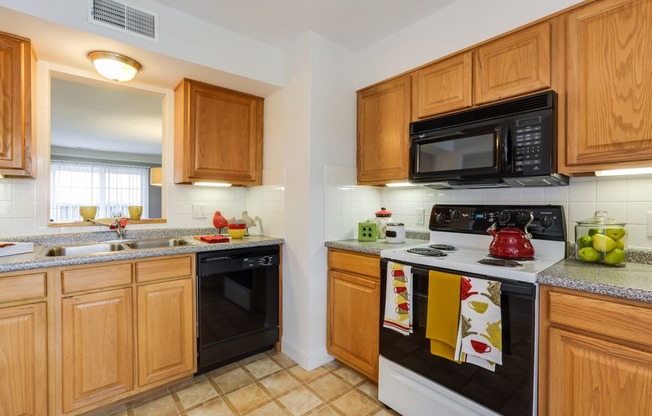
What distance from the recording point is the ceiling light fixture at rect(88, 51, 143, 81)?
1.84 metres

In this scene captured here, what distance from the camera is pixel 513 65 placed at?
5.18 feet

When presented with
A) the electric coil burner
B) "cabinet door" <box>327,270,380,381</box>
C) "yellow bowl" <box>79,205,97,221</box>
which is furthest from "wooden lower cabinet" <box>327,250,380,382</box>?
"yellow bowl" <box>79,205,97,221</box>

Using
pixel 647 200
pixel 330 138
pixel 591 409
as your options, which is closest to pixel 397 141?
pixel 330 138

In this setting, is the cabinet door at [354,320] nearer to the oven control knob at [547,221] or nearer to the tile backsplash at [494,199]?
the tile backsplash at [494,199]

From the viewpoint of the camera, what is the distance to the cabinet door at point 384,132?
A: 2084 millimetres

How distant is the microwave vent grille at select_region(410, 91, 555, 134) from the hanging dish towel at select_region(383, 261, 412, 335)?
0.86 m

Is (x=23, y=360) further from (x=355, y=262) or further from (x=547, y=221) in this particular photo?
Result: (x=547, y=221)

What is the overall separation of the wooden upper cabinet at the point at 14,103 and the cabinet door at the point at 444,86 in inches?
89.1

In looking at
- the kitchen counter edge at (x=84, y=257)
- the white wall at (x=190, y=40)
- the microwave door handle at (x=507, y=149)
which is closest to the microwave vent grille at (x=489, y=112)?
the microwave door handle at (x=507, y=149)

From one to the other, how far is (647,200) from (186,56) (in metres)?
2.62

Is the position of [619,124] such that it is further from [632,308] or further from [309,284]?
[309,284]

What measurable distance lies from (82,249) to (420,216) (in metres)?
2.32

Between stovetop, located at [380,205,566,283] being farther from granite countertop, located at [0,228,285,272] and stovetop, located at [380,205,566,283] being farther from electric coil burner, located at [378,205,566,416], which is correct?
granite countertop, located at [0,228,285,272]

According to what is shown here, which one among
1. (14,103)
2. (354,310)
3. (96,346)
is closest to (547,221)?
(354,310)
